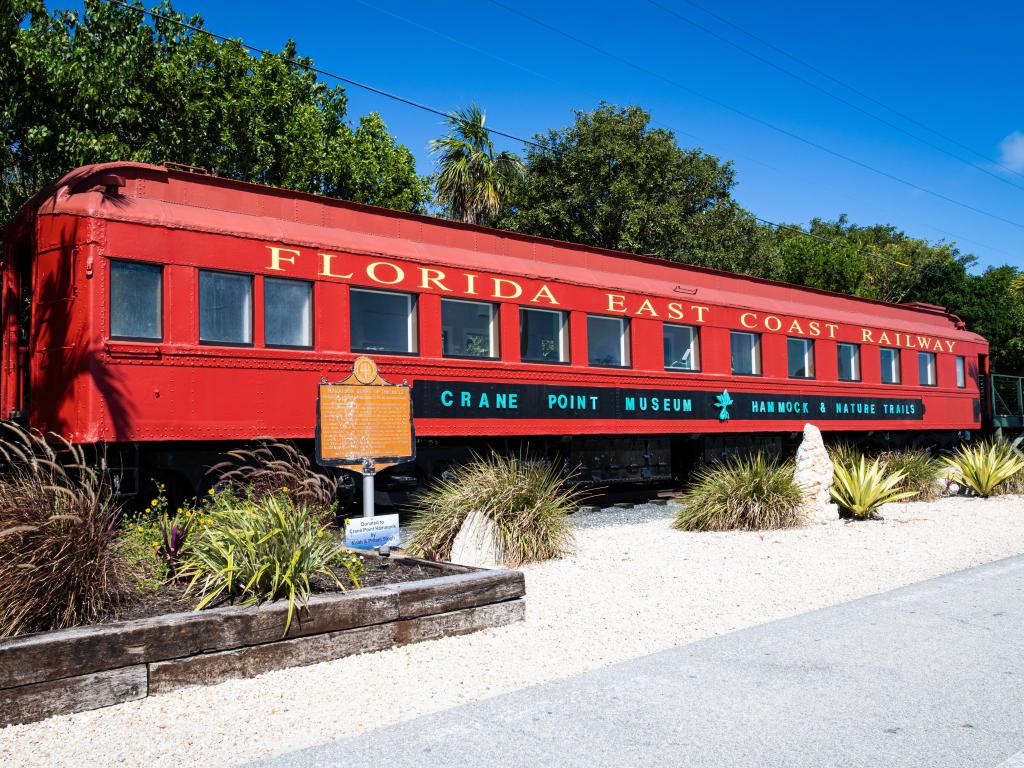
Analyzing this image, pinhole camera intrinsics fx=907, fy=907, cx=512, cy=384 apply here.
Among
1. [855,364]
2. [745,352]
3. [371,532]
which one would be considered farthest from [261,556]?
[855,364]

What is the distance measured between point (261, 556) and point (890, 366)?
1602cm

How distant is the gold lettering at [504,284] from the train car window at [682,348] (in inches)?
121

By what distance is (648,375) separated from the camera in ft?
42.4

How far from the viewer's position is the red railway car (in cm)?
813

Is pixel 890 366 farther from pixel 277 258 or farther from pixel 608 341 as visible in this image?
pixel 277 258

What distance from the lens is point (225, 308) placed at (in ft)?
28.8

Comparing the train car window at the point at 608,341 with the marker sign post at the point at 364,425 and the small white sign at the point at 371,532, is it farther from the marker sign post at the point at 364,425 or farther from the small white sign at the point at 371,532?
the small white sign at the point at 371,532

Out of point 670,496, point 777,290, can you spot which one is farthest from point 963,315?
point 670,496

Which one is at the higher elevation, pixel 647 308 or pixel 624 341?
pixel 647 308

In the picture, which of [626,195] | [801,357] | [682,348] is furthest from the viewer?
[626,195]

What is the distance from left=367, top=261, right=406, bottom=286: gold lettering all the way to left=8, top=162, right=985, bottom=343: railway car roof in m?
0.11

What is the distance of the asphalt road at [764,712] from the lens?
360 cm

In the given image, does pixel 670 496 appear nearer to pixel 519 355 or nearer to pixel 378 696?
pixel 519 355

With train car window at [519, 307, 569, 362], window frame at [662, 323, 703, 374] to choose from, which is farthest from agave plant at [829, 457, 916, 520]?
train car window at [519, 307, 569, 362]
